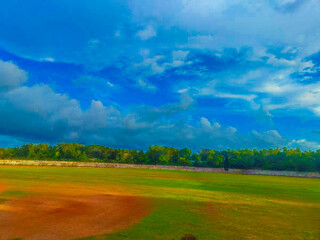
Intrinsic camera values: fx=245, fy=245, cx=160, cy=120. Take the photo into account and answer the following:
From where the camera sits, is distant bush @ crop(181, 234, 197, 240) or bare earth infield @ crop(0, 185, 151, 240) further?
bare earth infield @ crop(0, 185, 151, 240)

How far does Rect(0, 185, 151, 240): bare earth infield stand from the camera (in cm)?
864

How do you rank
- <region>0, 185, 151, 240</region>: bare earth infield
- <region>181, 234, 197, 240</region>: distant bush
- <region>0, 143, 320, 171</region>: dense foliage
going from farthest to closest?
<region>0, 143, 320, 171</region>: dense foliage
<region>0, 185, 151, 240</region>: bare earth infield
<region>181, 234, 197, 240</region>: distant bush

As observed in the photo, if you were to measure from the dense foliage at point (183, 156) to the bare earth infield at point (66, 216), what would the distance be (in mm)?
89625

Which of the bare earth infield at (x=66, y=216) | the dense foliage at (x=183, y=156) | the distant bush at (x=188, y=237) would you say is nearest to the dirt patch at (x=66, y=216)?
the bare earth infield at (x=66, y=216)

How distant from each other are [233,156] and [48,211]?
12429 cm

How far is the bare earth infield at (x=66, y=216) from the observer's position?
864cm

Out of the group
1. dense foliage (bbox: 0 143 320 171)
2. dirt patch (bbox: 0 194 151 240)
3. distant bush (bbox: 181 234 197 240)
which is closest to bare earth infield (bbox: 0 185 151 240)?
dirt patch (bbox: 0 194 151 240)

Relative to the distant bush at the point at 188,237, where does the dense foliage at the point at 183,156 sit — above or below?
above

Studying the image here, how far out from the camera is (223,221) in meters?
10.4

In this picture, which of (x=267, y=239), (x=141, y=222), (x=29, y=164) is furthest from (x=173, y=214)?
(x=29, y=164)

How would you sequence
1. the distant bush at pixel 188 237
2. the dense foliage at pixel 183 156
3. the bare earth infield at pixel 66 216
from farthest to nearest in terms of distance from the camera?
the dense foliage at pixel 183 156, the bare earth infield at pixel 66 216, the distant bush at pixel 188 237

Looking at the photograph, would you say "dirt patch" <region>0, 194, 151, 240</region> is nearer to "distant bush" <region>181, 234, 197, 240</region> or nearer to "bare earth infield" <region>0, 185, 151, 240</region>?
"bare earth infield" <region>0, 185, 151, 240</region>

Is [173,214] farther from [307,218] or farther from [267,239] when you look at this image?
[307,218]

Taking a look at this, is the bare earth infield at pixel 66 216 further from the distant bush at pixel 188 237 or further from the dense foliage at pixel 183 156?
the dense foliage at pixel 183 156
